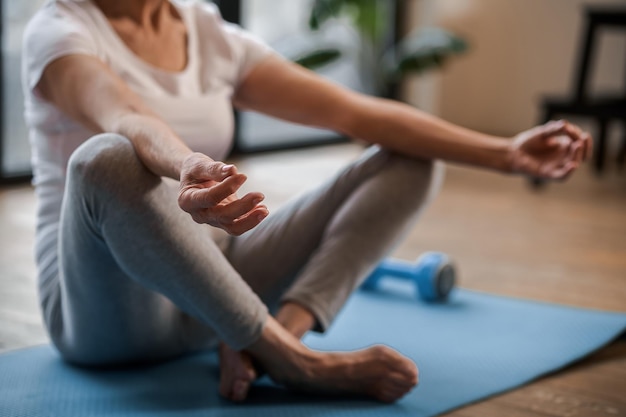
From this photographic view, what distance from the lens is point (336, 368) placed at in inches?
51.2

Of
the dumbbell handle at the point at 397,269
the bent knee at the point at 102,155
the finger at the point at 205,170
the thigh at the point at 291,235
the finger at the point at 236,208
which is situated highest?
the finger at the point at 205,170

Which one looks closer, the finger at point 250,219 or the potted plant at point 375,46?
the finger at point 250,219

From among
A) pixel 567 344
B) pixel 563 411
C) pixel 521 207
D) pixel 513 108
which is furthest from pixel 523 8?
pixel 563 411

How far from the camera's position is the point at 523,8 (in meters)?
4.73

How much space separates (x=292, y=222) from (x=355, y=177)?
0.13 m

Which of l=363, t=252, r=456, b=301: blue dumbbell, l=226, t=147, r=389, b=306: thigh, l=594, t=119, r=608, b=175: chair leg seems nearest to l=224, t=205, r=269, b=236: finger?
l=226, t=147, r=389, b=306: thigh

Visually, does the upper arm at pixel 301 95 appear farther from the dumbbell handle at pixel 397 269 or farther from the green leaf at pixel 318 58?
the green leaf at pixel 318 58

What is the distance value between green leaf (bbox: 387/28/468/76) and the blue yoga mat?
7.41ft

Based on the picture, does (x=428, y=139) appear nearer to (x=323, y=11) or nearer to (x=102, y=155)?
(x=102, y=155)

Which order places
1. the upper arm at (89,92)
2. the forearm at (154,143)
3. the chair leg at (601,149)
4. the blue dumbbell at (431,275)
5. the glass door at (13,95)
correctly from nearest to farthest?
the forearm at (154,143)
the upper arm at (89,92)
the blue dumbbell at (431,275)
the glass door at (13,95)
the chair leg at (601,149)

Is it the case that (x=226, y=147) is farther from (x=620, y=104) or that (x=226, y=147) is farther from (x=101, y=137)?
(x=620, y=104)

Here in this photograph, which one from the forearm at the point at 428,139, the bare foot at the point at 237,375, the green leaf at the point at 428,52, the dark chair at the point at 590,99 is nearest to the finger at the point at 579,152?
the forearm at the point at 428,139

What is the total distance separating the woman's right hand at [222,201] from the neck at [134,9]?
0.53m

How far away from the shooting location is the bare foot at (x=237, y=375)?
1303 mm
